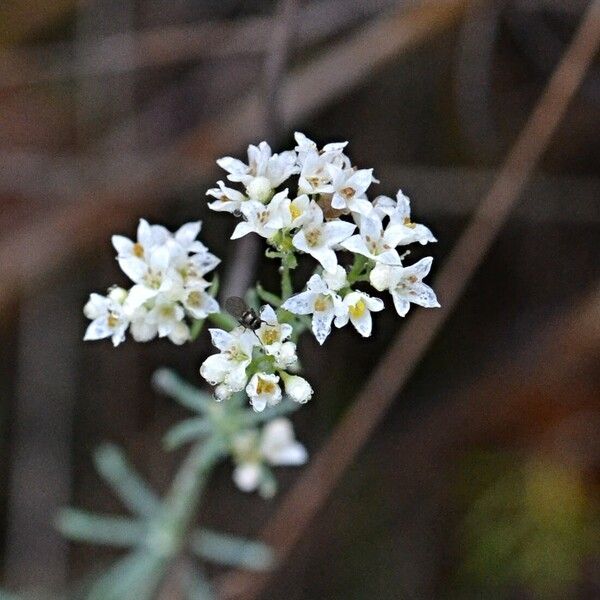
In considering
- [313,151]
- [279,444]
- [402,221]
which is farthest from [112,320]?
[279,444]

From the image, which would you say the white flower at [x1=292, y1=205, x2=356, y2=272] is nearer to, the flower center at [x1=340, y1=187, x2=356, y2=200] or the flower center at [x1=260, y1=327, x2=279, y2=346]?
the flower center at [x1=340, y1=187, x2=356, y2=200]

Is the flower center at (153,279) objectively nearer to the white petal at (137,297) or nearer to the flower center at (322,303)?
the white petal at (137,297)

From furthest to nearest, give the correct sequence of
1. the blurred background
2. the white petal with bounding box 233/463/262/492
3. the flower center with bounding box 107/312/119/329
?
the blurred background
the white petal with bounding box 233/463/262/492
the flower center with bounding box 107/312/119/329

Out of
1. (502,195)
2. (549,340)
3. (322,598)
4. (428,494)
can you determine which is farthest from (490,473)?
(502,195)

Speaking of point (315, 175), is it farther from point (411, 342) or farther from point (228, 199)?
point (411, 342)

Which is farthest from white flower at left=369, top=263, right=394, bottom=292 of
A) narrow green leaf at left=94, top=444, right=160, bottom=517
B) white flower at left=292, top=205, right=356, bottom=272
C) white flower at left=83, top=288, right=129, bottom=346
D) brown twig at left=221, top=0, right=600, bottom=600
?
narrow green leaf at left=94, top=444, right=160, bottom=517

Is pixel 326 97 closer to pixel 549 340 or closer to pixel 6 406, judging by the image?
pixel 549 340

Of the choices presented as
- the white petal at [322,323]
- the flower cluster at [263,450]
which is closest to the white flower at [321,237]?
the white petal at [322,323]
